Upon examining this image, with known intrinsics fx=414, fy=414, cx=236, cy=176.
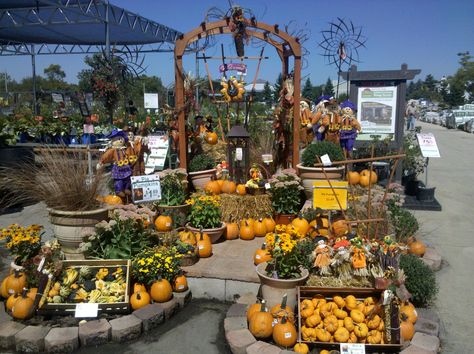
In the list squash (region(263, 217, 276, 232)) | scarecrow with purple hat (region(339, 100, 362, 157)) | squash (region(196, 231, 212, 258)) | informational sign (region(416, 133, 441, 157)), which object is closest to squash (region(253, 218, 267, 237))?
squash (region(263, 217, 276, 232))

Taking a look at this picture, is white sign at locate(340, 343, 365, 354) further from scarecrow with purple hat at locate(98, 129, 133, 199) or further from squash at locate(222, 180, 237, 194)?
scarecrow with purple hat at locate(98, 129, 133, 199)

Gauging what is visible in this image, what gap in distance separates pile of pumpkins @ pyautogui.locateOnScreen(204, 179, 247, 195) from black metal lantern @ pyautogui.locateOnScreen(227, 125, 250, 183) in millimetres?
206

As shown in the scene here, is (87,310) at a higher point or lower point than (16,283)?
lower

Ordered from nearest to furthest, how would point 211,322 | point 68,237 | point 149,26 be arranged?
point 211,322 < point 68,237 < point 149,26

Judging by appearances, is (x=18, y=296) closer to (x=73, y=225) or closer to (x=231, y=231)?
(x=73, y=225)

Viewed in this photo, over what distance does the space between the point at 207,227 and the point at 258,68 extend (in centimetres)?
388

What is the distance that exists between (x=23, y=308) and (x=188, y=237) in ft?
6.13

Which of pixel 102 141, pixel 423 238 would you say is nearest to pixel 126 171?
pixel 423 238

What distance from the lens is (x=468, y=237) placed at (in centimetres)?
621

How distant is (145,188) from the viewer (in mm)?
5223

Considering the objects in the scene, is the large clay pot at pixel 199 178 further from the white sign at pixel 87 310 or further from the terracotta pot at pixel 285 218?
the white sign at pixel 87 310

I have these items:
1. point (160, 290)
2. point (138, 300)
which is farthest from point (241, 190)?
point (138, 300)

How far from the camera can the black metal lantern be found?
6.47 metres

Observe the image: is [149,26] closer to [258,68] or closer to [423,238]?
[258,68]
